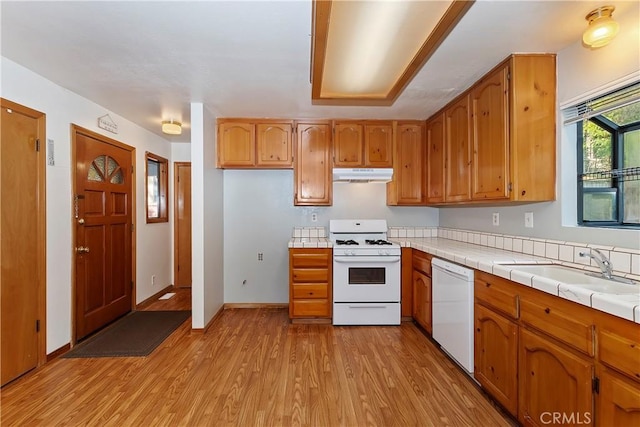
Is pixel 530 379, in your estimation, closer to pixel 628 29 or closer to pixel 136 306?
pixel 628 29

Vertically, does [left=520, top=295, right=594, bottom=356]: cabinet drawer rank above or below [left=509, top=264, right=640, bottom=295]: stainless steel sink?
below

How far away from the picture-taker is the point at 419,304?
10.4ft

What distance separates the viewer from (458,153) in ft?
9.39

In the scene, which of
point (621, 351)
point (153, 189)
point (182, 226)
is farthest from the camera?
point (182, 226)

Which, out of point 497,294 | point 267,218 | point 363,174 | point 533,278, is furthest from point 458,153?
point 267,218

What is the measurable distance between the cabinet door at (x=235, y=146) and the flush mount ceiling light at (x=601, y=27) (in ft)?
9.66

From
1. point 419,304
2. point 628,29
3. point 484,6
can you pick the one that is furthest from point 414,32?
point 419,304

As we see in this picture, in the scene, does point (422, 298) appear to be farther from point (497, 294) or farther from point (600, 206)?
point (600, 206)

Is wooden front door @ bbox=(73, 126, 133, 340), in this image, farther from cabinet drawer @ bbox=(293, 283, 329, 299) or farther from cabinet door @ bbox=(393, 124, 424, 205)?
cabinet door @ bbox=(393, 124, 424, 205)

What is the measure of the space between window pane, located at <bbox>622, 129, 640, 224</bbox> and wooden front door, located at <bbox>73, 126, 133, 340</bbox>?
4192 millimetres

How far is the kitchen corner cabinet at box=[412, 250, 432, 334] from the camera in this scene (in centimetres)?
292

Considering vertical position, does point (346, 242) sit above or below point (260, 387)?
above

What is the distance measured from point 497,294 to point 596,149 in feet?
3.70

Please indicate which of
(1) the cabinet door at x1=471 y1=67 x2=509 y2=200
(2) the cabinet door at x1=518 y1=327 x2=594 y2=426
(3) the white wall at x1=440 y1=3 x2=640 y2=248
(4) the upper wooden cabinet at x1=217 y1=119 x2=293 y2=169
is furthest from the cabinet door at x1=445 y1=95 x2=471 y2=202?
(4) the upper wooden cabinet at x1=217 y1=119 x2=293 y2=169
